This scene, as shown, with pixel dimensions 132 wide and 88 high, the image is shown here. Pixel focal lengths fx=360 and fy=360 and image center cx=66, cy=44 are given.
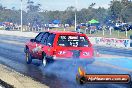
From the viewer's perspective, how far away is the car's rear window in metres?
14.9

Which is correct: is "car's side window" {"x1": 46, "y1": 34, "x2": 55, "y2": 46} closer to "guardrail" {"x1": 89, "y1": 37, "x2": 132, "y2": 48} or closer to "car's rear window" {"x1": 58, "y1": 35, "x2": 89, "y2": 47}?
"car's rear window" {"x1": 58, "y1": 35, "x2": 89, "y2": 47}

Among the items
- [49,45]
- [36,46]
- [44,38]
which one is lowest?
[36,46]

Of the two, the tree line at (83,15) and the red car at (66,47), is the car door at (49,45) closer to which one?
the red car at (66,47)

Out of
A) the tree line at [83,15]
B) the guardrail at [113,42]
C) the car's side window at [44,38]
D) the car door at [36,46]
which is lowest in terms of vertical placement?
the guardrail at [113,42]

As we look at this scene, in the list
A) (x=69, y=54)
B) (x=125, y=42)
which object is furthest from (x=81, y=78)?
(x=125, y=42)

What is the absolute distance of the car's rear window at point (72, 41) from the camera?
49.0ft

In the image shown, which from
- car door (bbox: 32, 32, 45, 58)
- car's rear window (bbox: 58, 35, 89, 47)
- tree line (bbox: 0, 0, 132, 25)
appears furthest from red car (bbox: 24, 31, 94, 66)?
tree line (bbox: 0, 0, 132, 25)

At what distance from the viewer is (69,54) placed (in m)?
14.6

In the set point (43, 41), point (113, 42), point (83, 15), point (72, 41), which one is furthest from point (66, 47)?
point (83, 15)

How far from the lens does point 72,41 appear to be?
15.1 metres

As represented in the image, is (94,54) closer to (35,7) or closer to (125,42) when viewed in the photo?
(125,42)

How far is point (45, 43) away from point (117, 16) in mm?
77606

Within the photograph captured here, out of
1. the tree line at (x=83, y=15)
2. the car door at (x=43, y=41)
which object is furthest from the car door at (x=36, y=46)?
the tree line at (x=83, y=15)

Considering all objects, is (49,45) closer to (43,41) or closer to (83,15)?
(43,41)
